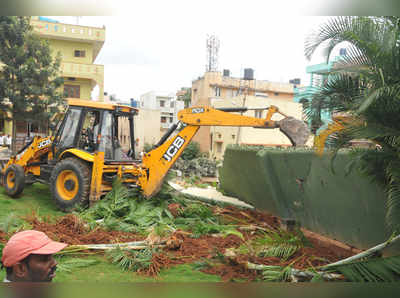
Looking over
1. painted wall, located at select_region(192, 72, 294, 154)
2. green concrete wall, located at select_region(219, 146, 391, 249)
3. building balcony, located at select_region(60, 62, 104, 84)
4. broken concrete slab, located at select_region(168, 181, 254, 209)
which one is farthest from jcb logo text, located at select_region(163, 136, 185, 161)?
painted wall, located at select_region(192, 72, 294, 154)

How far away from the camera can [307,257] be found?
6.08 meters

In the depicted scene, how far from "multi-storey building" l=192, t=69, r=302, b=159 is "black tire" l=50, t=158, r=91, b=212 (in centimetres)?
1080

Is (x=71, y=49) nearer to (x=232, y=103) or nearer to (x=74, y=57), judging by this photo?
(x=74, y=57)

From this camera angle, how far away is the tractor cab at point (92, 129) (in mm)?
9539

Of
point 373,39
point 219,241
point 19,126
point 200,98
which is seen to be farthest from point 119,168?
point 200,98

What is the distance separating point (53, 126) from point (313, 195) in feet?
21.7

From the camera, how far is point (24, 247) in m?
2.48

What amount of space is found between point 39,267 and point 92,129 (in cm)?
745

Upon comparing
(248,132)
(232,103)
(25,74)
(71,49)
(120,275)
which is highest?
(71,49)

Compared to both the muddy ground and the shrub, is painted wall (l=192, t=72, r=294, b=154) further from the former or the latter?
the muddy ground

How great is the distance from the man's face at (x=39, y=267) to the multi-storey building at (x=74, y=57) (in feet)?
39.8

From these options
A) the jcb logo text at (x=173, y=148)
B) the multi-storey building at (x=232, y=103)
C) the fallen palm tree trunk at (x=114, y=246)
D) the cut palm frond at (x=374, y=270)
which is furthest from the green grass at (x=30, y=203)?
the multi-storey building at (x=232, y=103)

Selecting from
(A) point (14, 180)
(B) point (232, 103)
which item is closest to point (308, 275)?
(A) point (14, 180)

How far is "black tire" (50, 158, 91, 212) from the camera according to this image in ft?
29.6
